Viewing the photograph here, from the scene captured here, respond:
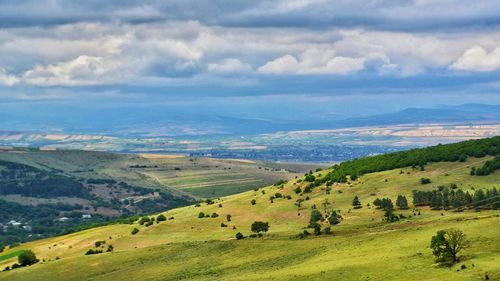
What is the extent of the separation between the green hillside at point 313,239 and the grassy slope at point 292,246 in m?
0.25

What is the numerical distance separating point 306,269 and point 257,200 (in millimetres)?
88170

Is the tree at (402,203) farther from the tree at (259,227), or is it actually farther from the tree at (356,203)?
the tree at (259,227)

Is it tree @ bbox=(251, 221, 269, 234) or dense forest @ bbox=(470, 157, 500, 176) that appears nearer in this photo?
tree @ bbox=(251, 221, 269, 234)

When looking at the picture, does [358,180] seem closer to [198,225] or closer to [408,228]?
[198,225]

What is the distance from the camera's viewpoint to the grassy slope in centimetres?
9469

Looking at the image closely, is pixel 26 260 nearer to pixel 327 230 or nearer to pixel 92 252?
pixel 92 252

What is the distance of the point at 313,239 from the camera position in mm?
129375

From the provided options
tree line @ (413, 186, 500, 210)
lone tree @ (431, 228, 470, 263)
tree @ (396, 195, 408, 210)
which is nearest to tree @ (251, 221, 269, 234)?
tree @ (396, 195, 408, 210)

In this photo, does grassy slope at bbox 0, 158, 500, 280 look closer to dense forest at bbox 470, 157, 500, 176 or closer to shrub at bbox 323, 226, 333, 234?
shrub at bbox 323, 226, 333, 234

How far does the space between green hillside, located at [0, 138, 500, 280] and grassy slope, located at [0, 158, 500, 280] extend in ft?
0.82

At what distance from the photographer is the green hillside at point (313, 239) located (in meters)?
96.1

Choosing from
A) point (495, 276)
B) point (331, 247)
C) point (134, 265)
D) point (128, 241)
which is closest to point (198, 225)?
point (128, 241)

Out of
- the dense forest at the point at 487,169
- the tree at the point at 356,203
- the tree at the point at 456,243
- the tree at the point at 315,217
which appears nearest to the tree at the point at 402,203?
the tree at the point at 356,203

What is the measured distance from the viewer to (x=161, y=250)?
461ft
